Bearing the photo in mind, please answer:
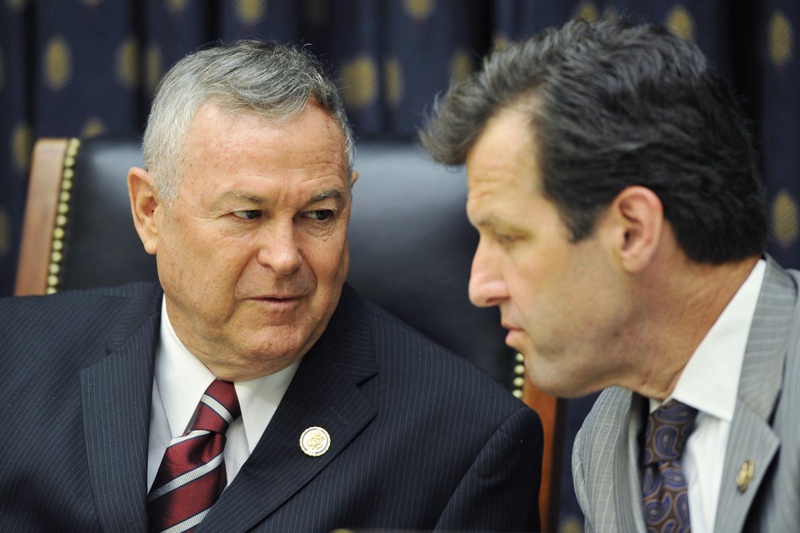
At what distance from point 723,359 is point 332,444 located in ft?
2.41

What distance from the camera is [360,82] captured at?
2961 millimetres

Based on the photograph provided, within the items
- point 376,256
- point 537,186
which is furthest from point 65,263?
point 537,186

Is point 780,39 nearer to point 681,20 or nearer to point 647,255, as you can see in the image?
point 681,20

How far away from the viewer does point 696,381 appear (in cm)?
162

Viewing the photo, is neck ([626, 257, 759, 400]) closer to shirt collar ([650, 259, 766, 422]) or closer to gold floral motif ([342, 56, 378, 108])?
shirt collar ([650, 259, 766, 422])

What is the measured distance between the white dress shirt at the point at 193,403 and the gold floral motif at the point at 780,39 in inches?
51.8

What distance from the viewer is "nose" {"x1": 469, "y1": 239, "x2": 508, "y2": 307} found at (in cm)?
167

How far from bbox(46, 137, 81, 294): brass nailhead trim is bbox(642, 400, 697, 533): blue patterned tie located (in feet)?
4.56

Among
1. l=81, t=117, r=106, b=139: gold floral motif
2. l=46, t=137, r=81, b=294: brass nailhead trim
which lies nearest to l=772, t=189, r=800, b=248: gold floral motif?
l=46, t=137, r=81, b=294: brass nailhead trim

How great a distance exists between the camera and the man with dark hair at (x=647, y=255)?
1.53 meters

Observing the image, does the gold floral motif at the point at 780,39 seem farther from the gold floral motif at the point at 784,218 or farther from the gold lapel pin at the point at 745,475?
the gold lapel pin at the point at 745,475

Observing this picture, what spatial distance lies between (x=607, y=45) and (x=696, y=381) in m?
0.48

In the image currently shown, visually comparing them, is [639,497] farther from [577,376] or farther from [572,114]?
[572,114]

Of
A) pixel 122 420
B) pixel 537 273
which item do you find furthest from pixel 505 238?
pixel 122 420
